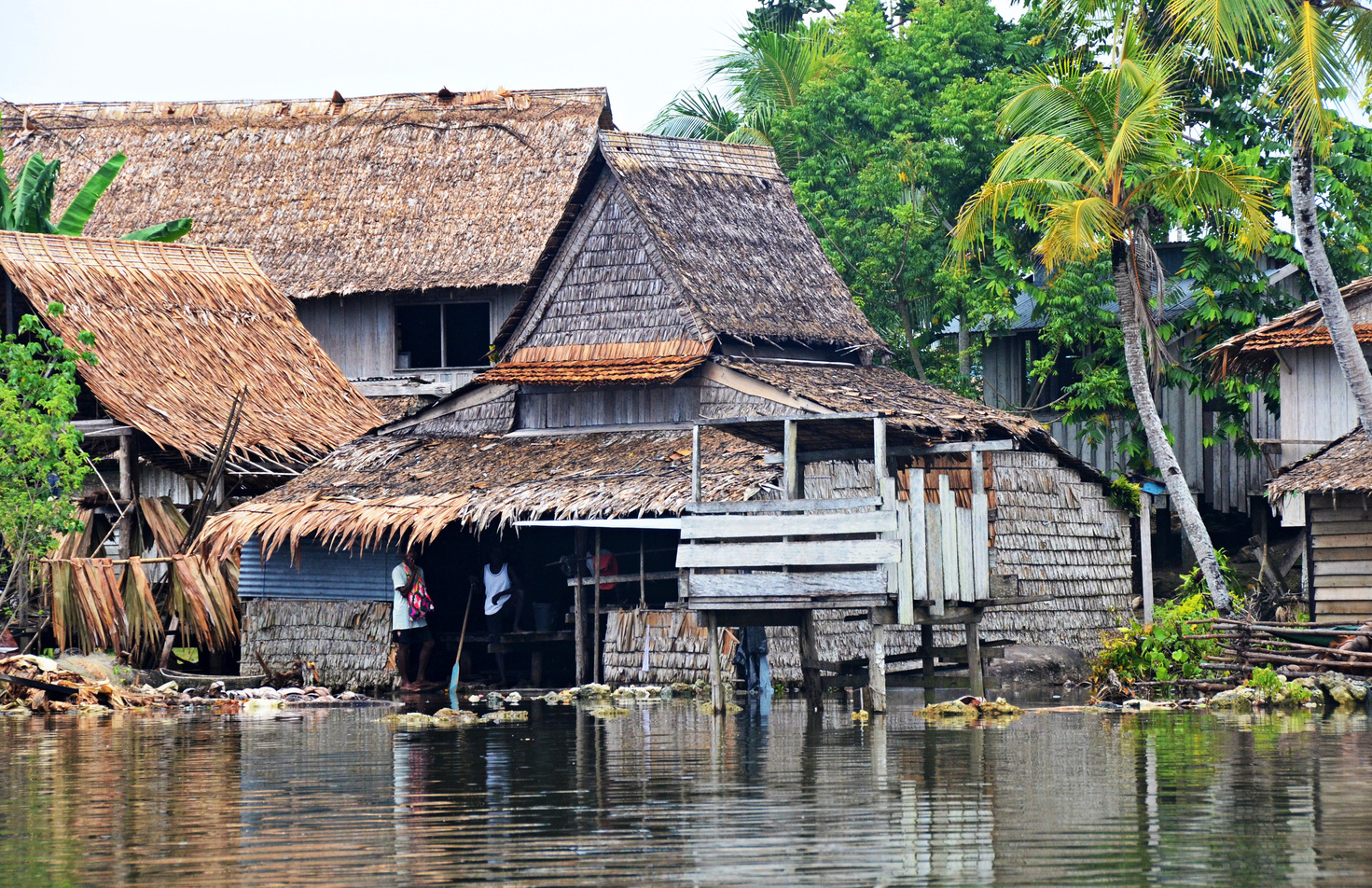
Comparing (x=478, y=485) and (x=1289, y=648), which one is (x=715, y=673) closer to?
(x=478, y=485)

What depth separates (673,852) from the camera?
25.5 feet

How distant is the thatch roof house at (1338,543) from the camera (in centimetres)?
1988

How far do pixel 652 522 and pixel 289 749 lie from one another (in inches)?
213

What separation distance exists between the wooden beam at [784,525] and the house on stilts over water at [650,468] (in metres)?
1.16

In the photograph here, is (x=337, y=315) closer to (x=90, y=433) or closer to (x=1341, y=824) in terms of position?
(x=90, y=433)

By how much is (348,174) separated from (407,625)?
10.1 meters

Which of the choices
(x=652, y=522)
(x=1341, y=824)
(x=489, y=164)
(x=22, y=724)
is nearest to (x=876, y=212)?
(x=489, y=164)

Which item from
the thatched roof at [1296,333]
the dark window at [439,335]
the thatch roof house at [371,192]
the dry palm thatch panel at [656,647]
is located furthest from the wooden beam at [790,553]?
the dark window at [439,335]

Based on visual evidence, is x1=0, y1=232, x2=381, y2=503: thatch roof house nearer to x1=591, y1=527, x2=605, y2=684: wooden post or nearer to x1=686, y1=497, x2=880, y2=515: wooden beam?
x1=591, y1=527, x2=605, y2=684: wooden post

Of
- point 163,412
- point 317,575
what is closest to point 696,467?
point 317,575

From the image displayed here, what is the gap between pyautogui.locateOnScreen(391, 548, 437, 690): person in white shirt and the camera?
19734 mm

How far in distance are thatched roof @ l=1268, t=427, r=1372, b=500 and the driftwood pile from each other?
2462 mm

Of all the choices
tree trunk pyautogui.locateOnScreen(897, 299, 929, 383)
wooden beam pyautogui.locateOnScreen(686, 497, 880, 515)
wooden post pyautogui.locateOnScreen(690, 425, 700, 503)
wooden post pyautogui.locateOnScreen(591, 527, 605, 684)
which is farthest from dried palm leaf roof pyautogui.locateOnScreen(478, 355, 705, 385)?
tree trunk pyautogui.locateOnScreen(897, 299, 929, 383)

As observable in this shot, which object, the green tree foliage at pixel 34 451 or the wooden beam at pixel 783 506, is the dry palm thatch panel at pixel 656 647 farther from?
the green tree foliage at pixel 34 451
